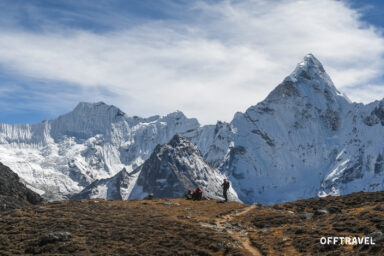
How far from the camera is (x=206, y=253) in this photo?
4266 centimetres

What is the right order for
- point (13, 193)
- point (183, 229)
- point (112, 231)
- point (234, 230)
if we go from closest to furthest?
point (112, 231), point (183, 229), point (234, 230), point (13, 193)

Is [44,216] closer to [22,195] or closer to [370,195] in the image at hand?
[22,195]

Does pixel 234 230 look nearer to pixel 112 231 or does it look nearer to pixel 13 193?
pixel 112 231

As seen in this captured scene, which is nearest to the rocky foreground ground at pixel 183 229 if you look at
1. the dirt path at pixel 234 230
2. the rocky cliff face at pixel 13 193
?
the dirt path at pixel 234 230

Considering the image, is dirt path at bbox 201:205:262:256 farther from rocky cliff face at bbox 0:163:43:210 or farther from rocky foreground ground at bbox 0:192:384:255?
rocky cliff face at bbox 0:163:43:210

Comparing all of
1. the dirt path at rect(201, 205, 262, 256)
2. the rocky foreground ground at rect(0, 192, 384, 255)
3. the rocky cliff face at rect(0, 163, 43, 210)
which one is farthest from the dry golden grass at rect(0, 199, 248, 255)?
the rocky cliff face at rect(0, 163, 43, 210)

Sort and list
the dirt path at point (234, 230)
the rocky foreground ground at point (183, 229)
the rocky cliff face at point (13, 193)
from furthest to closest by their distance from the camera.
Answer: the rocky cliff face at point (13, 193)
the dirt path at point (234, 230)
the rocky foreground ground at point (183, 229)

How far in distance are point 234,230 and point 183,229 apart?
527 centimetres

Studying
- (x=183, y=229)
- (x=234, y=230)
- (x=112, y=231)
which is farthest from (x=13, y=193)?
(x=234, y=230)

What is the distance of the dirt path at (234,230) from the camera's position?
44.5m

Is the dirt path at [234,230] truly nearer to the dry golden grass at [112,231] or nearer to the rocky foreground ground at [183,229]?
the rocky foreground ground at [183,229]

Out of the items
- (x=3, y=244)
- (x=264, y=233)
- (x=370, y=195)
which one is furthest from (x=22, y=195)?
(x=370, y=195)

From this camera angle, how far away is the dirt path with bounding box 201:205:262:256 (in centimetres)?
4447

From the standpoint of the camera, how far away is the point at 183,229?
4888 cm
